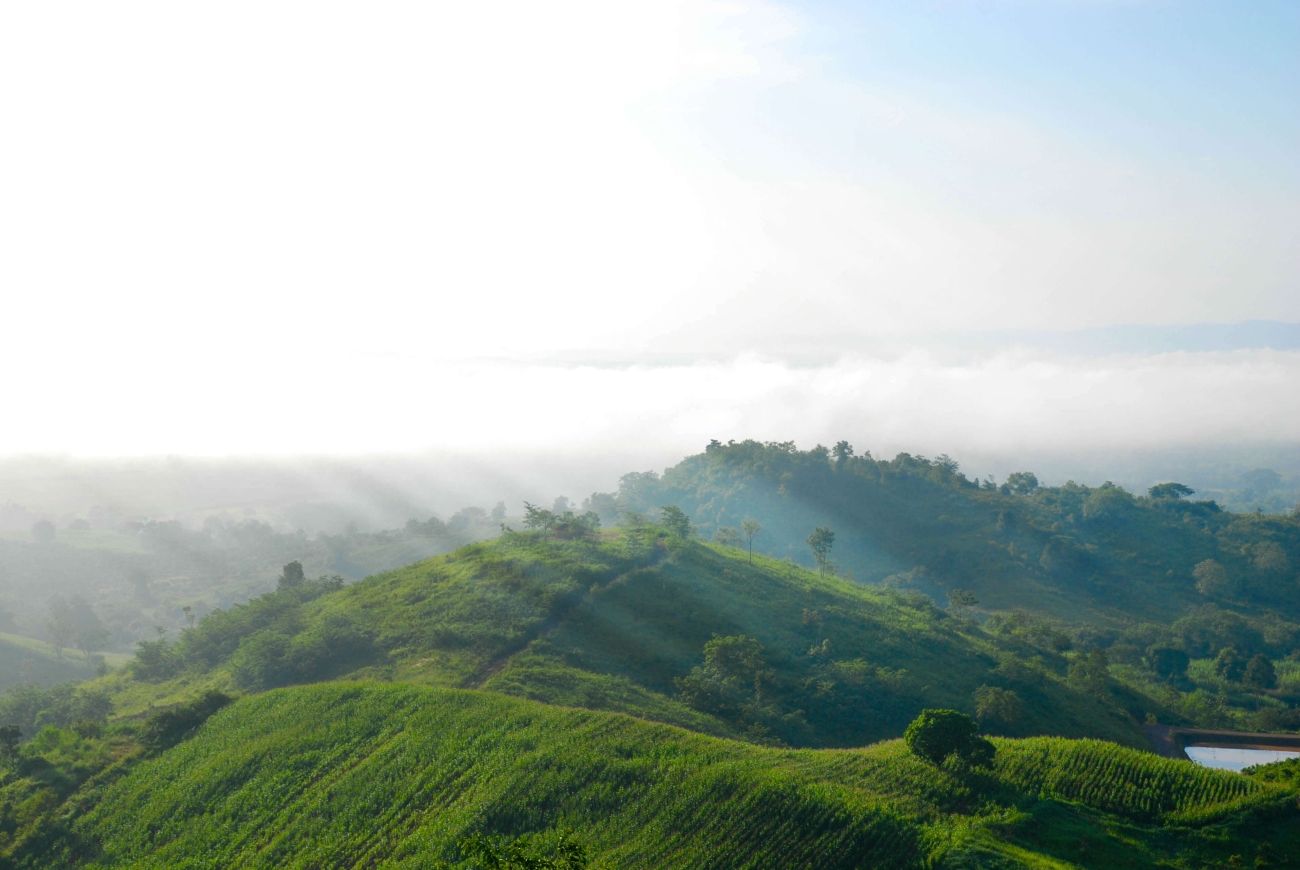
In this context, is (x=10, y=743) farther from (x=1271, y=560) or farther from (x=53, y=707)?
(x=1271, y=560)

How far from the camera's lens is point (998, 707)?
2648 inches

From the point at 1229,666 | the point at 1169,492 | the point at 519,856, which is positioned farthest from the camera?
the point at 1169,492

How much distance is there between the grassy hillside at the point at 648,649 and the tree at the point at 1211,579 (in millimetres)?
74561

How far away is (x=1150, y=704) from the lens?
271 feet

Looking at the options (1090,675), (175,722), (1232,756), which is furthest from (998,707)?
(175,722)

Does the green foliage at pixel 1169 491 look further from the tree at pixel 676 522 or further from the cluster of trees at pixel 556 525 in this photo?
the cluster of trees at pixel 556 525

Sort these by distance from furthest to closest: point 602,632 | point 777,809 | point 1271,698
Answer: point 1271,698
point 602,632
point 777,809

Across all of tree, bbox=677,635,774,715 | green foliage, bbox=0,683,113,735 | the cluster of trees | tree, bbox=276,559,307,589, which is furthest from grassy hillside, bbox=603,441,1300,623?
green foliage, bbox=0,683,113,735

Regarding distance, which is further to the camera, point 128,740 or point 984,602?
point 984,602

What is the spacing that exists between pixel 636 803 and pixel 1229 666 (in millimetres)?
108121

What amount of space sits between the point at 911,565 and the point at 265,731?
432ft

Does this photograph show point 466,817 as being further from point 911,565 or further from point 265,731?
point 911,565

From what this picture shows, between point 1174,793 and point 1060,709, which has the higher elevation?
point 1174,793

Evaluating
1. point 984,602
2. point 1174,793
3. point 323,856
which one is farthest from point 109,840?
point 984,602
